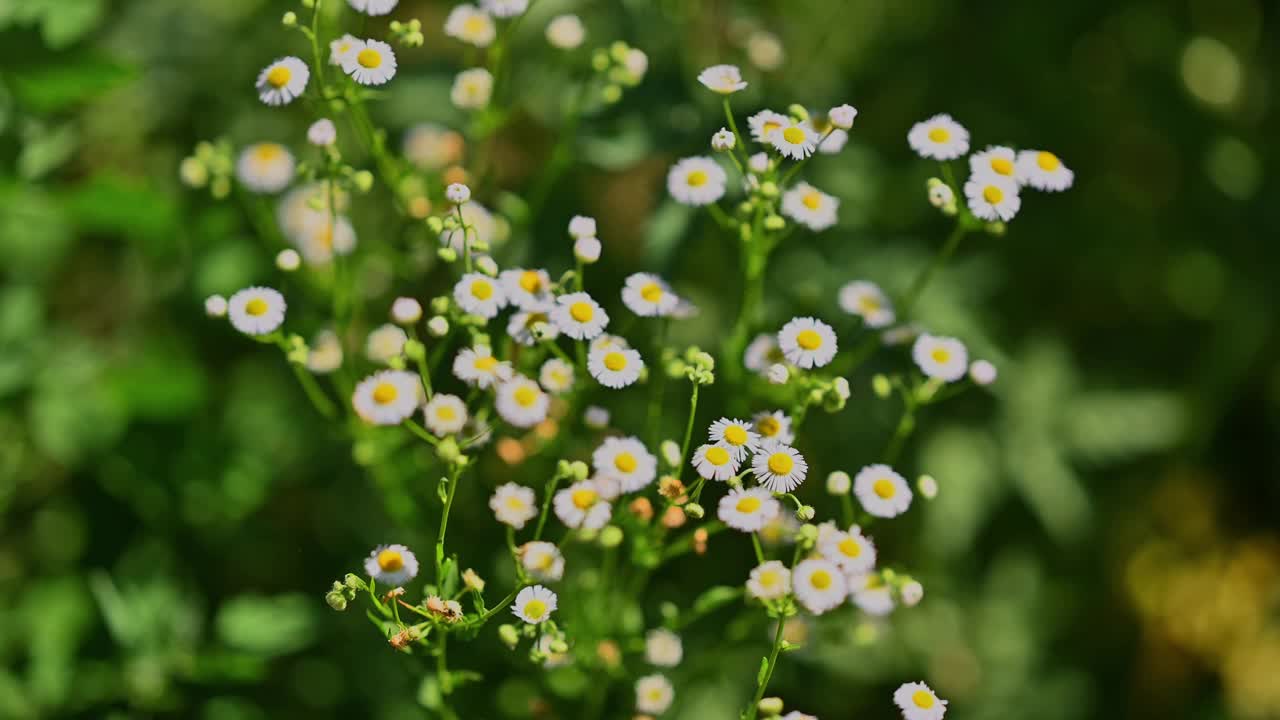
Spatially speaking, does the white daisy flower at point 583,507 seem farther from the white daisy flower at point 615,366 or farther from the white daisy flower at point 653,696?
the white daisy flower at point 653,696

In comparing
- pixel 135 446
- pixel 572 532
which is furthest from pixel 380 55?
pixel 135 446

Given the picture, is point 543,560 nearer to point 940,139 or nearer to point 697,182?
point 697,182

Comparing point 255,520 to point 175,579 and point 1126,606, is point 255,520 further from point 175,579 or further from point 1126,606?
point 1126,606

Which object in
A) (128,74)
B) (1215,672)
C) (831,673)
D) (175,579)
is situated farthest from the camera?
(1215,672)

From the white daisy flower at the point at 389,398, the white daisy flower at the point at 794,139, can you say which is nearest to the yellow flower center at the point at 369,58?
the white daisy flower at the point at 389,398

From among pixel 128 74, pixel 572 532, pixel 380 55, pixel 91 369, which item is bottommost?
pixel 91 369

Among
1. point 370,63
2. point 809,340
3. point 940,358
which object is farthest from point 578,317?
point 940,358
